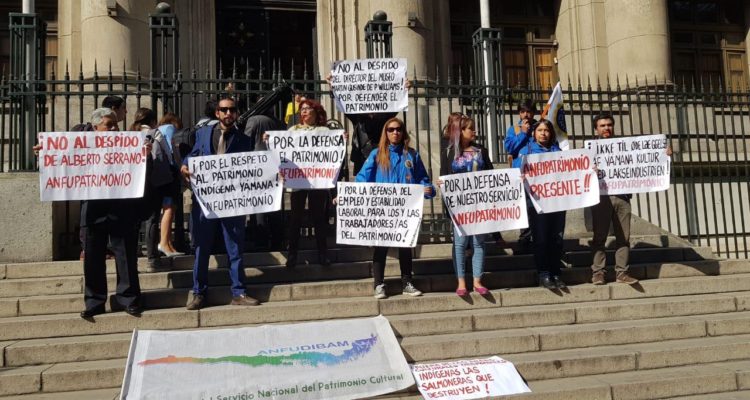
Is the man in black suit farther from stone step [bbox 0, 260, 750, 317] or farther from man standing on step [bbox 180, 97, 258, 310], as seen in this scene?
man standing on step [bbox 180, 97, 258, 310]

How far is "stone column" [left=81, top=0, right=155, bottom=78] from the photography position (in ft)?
38.4

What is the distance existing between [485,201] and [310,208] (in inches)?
77.7

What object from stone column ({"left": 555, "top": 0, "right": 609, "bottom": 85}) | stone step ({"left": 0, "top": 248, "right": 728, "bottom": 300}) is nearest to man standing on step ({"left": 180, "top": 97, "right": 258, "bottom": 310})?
stone step ({"left": 0, "top": 248, "right": 728, "bottom": 300})

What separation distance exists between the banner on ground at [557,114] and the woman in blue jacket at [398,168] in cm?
203

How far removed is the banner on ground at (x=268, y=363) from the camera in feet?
14.1

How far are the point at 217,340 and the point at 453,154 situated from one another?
3.23 m

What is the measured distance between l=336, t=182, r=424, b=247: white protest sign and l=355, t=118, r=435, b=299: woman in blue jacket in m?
0.19

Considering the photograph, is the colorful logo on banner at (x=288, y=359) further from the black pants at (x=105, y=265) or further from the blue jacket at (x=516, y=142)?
the blue jacket at (x=516, y=142)

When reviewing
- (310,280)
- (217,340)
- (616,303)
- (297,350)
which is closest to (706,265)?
(616,303)

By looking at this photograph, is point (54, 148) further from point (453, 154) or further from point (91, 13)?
point (91, 13)

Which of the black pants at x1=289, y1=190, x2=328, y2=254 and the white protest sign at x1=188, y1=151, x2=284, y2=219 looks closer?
the white protest sign at x1=188, y1=151, x2=284, y2=219

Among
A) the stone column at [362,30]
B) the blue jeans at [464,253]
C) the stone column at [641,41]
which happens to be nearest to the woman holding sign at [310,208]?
the blue jeans at [464,253]

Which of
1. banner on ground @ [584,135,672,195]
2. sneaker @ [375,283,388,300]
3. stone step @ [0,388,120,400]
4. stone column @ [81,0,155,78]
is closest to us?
stone step @ [0,388,120,400]

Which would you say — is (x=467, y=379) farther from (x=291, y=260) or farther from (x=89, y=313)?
(x=89, y=313)
